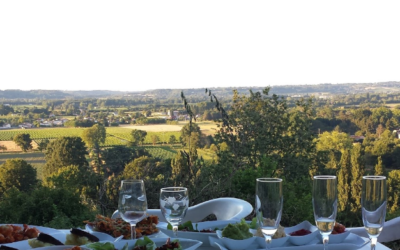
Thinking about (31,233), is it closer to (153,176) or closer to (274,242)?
(274,242)

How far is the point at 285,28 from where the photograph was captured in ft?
74.3

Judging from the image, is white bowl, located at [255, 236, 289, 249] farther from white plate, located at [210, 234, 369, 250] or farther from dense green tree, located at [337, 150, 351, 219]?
dense green tree, located at [337, 150, 351, 219]

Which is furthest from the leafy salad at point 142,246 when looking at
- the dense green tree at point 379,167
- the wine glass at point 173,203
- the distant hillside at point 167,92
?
the dense green tree at point 379,167

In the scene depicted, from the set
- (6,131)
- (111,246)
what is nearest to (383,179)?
(111,246)

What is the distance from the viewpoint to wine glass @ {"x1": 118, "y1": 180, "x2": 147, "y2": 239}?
5.18ft

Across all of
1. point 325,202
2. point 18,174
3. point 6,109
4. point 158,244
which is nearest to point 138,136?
point 18,174

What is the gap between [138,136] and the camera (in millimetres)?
17562

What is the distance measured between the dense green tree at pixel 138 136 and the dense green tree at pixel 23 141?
174 inches

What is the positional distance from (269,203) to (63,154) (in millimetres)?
13989

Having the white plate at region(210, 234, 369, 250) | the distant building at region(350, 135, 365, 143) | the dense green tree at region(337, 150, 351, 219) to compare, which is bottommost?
the dense green tree at region(337, 150, 351, 219)

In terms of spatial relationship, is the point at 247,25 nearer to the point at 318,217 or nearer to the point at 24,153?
the point at 24,153

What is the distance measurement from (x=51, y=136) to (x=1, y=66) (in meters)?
11.2

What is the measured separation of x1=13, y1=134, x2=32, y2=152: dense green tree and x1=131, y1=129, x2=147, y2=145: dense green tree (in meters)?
4.42

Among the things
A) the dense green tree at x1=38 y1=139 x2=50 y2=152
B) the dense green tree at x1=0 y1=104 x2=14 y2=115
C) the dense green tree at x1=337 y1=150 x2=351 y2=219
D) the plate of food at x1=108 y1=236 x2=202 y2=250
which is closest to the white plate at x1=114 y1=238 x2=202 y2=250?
the plate of food at x1=108 y1=236 x2=202 y2=250
